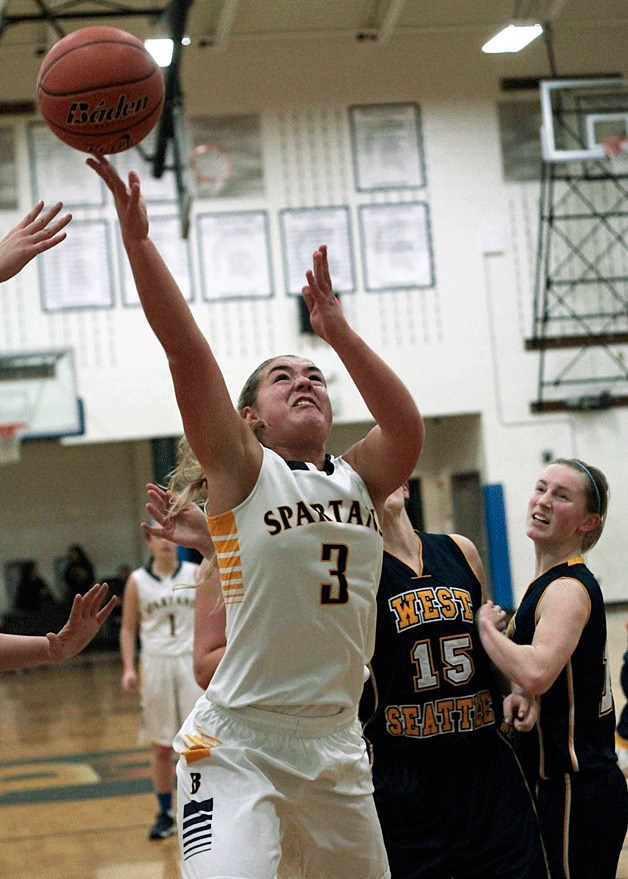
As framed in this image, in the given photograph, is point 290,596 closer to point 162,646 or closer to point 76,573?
point 162,646

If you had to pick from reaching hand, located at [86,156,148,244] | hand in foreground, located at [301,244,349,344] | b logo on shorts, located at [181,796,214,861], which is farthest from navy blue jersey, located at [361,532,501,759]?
reaching hand, located at [86,156,148,244]

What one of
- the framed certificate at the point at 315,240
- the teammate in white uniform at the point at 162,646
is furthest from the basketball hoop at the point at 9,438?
the teammate in white uniform at the point at 162,646

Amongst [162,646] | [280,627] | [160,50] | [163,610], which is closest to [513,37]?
[160,50]

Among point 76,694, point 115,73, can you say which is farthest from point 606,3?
point 115,73

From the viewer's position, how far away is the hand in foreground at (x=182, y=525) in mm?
3284

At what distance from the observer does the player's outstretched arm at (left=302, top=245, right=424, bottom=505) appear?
275 cm

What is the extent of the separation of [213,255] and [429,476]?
547cm

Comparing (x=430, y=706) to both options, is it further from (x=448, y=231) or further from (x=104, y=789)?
(x=448, y=231)

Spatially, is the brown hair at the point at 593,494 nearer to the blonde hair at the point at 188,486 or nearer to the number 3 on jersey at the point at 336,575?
the number 3 on jersey at the point at 336,575

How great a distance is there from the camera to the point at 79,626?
126 inches

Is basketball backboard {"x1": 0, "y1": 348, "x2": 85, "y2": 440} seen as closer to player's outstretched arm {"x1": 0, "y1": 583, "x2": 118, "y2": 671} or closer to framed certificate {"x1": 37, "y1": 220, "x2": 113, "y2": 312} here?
framed certificate {"x1": 37, "y1": 220, "x2": 113, "y2": 312}

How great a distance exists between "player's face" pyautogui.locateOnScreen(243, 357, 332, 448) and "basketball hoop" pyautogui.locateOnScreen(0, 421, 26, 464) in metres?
11.8

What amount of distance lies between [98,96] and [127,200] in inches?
35.6

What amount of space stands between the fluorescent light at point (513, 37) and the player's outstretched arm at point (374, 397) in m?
11.0
